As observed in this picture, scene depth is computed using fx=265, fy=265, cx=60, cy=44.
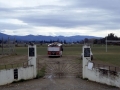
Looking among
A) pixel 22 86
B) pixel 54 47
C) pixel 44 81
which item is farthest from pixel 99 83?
pixel 54 47

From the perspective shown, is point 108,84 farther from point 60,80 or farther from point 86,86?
point 60,80

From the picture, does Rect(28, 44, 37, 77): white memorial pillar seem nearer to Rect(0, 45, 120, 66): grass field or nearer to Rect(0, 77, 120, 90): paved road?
Rect(0, 77, 120, 90): paved road

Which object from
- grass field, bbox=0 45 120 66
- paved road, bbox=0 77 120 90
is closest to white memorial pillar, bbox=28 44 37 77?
paved road, bbox=0 77 120 90

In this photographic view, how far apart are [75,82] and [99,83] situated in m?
1.57

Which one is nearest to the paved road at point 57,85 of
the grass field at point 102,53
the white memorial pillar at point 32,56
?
the white memorial pillar at point 32,56

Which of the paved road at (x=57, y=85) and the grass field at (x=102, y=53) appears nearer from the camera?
the paved road at (x=57, y=85)

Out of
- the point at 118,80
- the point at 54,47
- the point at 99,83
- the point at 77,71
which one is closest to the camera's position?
the point at 118,80

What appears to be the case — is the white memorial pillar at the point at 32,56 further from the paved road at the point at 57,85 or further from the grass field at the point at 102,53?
the grass field at the point at 102,53

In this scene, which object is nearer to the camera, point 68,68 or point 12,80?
point 12,80

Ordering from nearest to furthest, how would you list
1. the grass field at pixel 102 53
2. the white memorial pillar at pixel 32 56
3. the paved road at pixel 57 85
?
1. the paved road at pixel 57 85
2. the white memorial pillar at pixel 32 56
3. the grass field at pixel 102 53

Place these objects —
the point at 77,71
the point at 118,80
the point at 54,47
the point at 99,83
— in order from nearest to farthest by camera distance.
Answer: the point at 118,80 < the point at 99,83 < the point at 77,71 < the point at 54,47

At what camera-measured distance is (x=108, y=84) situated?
16016 mm

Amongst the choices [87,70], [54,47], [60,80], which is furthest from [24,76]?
[54,47]

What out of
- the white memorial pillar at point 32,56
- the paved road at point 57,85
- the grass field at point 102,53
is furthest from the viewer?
the grass field at point 102,53
